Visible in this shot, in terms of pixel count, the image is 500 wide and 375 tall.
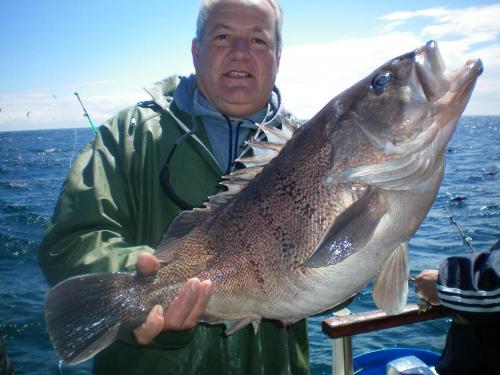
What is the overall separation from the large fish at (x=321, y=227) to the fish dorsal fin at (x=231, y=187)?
1.0 inches

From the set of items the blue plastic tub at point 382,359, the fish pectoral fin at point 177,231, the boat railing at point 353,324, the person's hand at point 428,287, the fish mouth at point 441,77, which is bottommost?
the blue plastic tub at point 382,359

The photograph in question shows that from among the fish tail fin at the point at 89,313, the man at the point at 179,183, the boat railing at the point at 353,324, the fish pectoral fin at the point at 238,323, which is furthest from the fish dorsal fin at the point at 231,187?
the boat railing at the point at 353,324

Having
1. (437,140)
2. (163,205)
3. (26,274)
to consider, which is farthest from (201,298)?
(26,274)

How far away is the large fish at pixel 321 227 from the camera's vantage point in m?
1.91

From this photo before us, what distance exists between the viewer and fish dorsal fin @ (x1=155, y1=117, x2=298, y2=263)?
7.14ft

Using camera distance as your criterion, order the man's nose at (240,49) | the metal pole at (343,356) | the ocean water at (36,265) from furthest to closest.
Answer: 1. the ocean water at (36,265)
2. the metal pole at (343,356)
3. the man's nose at (240,49)

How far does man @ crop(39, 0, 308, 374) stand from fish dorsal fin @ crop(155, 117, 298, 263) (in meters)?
0.12

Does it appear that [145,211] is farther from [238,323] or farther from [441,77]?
[441,77]

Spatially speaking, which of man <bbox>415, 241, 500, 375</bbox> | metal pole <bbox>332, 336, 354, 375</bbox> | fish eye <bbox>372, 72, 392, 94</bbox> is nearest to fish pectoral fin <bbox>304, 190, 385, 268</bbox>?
fish eye <bbox>372, 72, 392, 94</bbox>

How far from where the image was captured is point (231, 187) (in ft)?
7.43

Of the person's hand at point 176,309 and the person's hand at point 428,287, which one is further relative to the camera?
the person's hand at point 428,287

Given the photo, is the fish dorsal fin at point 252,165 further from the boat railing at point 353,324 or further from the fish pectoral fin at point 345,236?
the boat railing at point 353,324

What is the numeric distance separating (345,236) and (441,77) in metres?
0.82

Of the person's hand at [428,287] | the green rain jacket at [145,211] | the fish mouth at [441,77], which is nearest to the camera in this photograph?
the fish mouth at [441,77]
